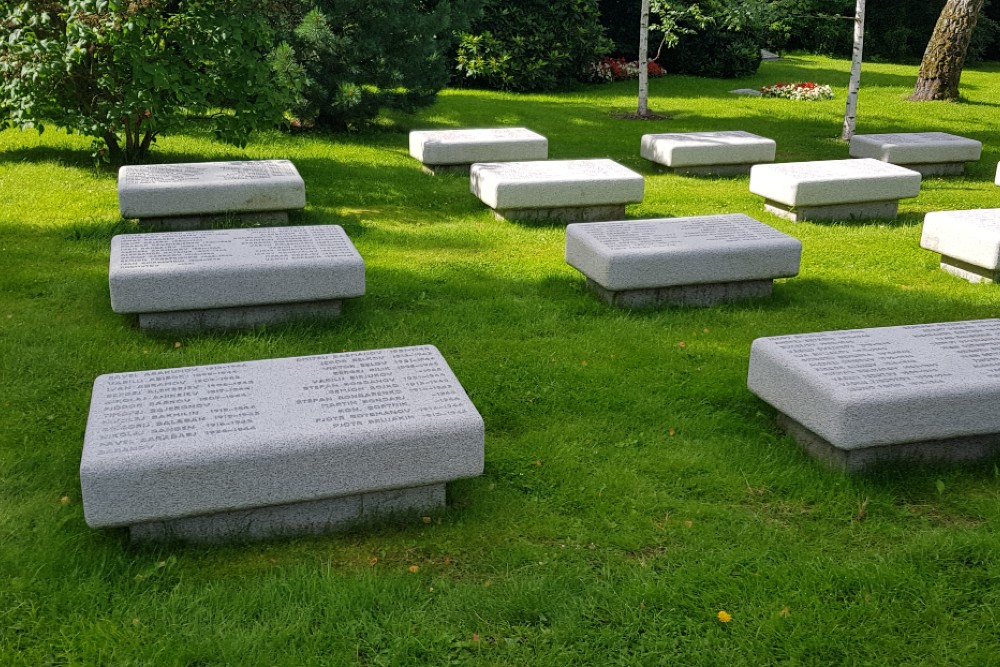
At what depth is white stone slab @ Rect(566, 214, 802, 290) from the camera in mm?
6848

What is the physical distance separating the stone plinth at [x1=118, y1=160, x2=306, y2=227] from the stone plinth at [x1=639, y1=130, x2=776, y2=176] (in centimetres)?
494

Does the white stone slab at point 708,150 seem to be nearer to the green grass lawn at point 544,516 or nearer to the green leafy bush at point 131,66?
the green grass lawn at point 544,516

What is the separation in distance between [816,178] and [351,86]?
6169 millimetres

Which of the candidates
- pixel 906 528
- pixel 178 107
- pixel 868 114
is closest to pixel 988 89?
pixel 868 114

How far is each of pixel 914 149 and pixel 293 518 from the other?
10100 millimetres

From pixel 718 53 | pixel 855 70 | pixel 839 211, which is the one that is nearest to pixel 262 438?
pixel 839 211

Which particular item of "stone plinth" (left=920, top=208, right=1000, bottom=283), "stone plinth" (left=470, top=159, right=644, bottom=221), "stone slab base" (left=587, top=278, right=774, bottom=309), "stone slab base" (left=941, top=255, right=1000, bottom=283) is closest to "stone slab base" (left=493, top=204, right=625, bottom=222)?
"stone plinth" (left=470, top=159, right=644, bottom=221)

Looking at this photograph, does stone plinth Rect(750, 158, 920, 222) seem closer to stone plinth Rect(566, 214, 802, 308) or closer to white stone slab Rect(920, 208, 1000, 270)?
white stone slab Rect(920, 208, 1000, 270)

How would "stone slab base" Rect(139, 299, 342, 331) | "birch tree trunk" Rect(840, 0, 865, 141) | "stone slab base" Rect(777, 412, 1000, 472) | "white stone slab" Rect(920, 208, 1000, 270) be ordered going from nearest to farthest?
1. "stone slab base" Rect(777, 412, 1000, 472)
2. "stone slab base" Rect(139, 299, 342, 331)
3. "white stone slab" Rect(920, 208, 1000, 270)
4. "birch tree trunk" Rect(840, 0, 865, 141)

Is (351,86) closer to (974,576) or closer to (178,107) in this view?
(178,107)

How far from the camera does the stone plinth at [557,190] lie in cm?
919

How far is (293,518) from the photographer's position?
4.05 m

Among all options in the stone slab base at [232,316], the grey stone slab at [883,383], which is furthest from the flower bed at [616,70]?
the grey stone slab at [883,383]

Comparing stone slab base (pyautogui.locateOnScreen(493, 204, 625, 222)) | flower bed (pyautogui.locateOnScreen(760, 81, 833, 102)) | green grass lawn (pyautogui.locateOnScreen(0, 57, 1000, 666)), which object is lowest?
green grass lawn (pyautogui.locateOnScreen(0, 57, 1000, 666))
